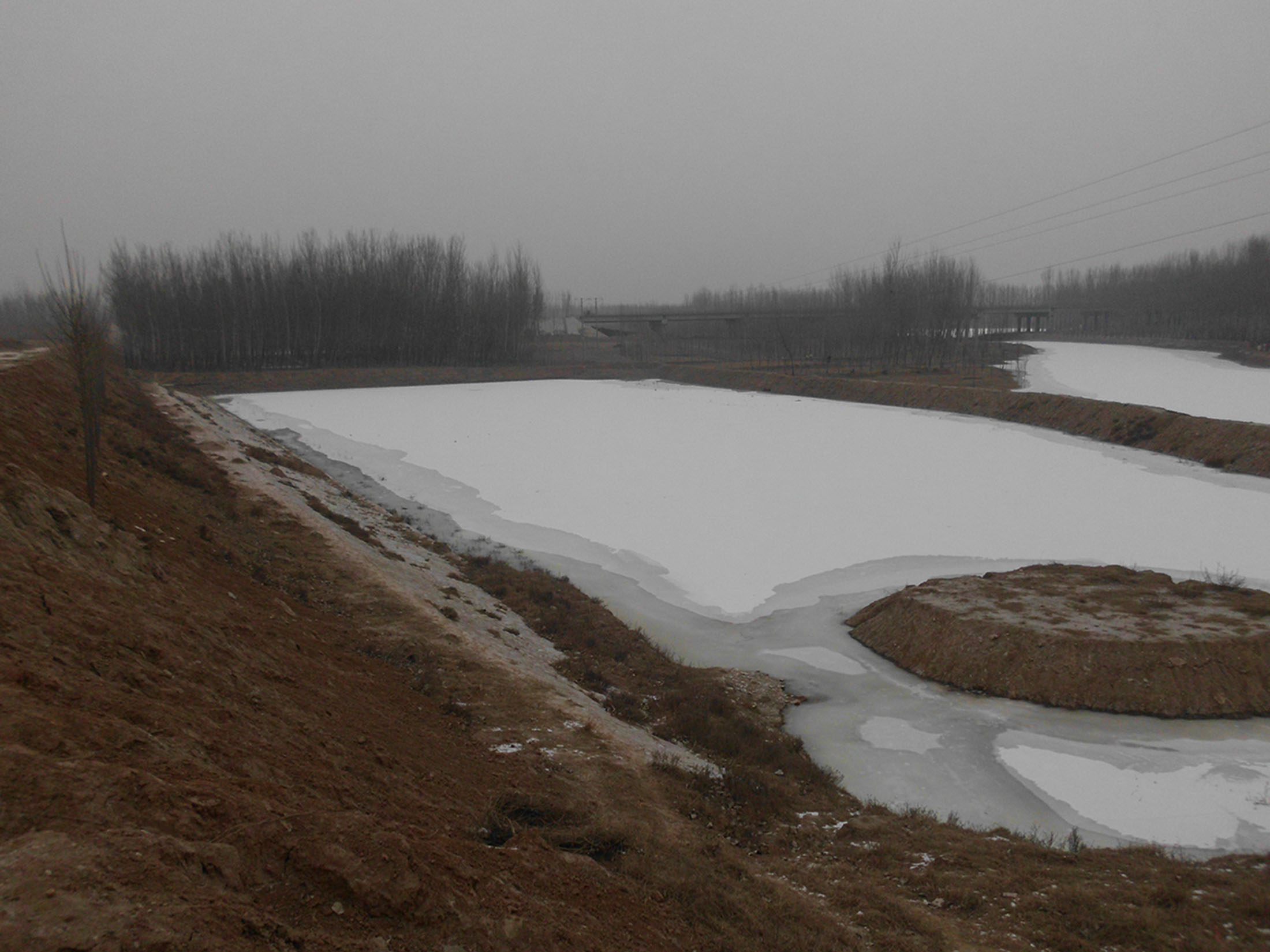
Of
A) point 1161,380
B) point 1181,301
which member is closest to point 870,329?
point 1161,380

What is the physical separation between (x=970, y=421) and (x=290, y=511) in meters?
33.2

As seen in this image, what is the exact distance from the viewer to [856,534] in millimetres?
19453

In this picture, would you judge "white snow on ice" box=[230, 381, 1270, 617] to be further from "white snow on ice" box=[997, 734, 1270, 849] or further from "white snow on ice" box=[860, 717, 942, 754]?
"white snow on ice" box=[997, 734, 1270, 849]

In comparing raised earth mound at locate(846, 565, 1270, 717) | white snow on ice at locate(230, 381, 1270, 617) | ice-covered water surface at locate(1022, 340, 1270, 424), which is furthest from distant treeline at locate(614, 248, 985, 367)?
raised earth mound at locate(846, 565, 1270, 717)

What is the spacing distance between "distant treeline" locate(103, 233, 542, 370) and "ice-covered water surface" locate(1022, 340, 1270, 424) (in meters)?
49.0

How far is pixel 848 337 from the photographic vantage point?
75812mm

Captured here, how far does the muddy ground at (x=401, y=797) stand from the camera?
386 cm

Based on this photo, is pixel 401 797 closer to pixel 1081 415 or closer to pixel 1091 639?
pixel 1091 639

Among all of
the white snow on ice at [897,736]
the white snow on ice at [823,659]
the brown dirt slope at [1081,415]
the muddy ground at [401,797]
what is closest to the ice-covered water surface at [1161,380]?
the brown dirt slope at [1081,415]

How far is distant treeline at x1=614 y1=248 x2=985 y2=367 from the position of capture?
228ft

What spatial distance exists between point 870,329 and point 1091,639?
2539 inches

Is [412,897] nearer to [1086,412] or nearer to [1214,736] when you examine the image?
[1214,736]

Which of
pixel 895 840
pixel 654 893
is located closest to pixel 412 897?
pixel 654 893

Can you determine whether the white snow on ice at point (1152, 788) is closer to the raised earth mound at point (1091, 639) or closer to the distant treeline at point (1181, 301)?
the raised earth mound at point (1091, 639)
